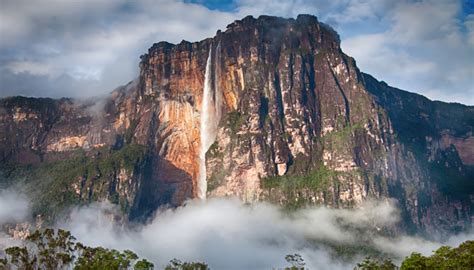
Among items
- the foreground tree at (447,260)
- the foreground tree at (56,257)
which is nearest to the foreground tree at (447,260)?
the foreground tree at (447,260)

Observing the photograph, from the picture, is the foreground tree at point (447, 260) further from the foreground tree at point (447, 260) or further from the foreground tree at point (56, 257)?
the foreground tree at point (56, 257)

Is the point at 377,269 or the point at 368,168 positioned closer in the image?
the point at 377,269

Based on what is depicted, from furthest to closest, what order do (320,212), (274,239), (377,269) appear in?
(320,212) → (274,239) → (377,269)

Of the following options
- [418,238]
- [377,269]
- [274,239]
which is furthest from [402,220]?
[377,269]

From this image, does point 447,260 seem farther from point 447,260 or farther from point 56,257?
point 56,257

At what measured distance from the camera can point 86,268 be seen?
86.2 meters

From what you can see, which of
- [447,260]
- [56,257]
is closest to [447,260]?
[447,260]

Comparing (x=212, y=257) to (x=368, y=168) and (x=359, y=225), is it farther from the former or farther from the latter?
(x=368, y=168)

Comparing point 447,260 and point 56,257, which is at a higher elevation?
point 56,257

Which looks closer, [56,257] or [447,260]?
[447,260]

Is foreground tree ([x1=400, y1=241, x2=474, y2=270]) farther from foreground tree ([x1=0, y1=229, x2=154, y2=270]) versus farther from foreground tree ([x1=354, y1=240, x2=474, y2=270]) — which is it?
foreground tree ([x1=0, y1=229, x2=154, y2=270])

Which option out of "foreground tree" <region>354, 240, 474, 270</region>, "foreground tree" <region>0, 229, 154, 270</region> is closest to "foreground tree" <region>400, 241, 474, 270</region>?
"foreground tree" <region>354, 240, 474, 270</region>

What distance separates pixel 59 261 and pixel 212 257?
88674 mm

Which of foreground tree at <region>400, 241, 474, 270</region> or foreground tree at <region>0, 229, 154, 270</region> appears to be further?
foreground tree at <region>0, 229, 154, 270</region>
